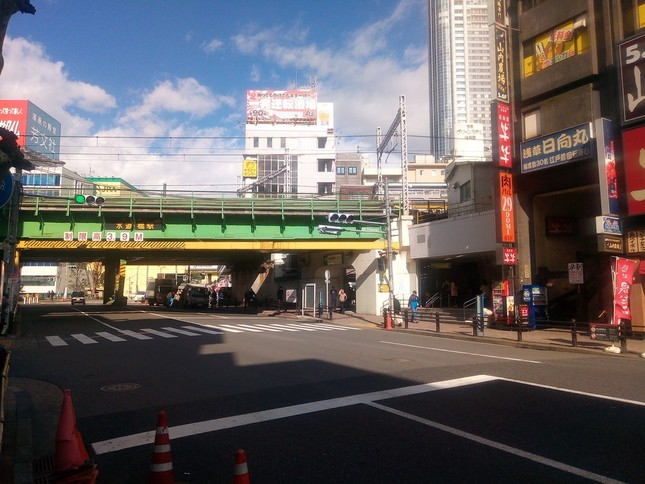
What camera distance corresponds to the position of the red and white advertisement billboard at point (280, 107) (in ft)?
284

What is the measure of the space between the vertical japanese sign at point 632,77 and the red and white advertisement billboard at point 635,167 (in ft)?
2.00

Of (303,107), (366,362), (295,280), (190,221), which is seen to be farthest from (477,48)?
(366,362)

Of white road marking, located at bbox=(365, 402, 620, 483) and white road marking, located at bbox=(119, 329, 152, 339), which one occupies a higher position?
white road marking, located at bbox=(119, 329, 152, 339)

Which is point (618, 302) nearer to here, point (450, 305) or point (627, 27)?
point (627, 27)

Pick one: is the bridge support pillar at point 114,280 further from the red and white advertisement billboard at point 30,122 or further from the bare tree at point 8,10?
the bare tree at point 8,10

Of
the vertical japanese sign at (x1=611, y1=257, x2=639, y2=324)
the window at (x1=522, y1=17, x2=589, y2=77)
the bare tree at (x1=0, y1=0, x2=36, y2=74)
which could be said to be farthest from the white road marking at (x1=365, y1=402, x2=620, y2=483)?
the window at (x1=522, y1=17, x2=589, y2=77)

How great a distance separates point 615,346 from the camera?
15.9 meters

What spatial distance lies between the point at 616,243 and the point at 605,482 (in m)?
15.7

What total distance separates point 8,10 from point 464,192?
3121 cm

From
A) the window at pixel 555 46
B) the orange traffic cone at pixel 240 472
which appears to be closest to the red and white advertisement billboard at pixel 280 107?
the window at pixel 555 46

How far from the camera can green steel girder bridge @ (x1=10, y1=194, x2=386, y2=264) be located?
2991 cm

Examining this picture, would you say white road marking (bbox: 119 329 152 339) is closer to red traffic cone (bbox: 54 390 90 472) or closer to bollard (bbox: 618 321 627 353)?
red traffic cone (bbox: 54 390 90 472)

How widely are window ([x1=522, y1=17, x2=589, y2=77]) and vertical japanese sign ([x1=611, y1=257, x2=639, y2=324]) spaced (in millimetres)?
8869

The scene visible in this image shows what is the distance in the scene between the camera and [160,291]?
6275cm
